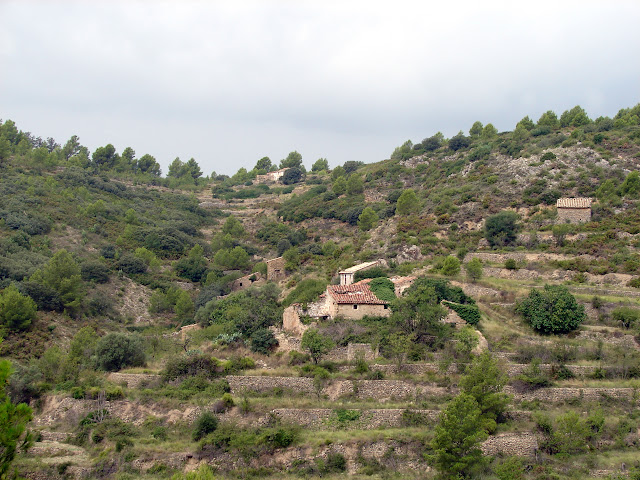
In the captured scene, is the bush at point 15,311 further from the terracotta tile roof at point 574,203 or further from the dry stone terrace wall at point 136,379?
the terracotta tile roof at point 574,203

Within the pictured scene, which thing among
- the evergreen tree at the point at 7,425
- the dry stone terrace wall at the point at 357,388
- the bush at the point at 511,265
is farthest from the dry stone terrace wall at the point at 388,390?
the bush at the point at 511,265

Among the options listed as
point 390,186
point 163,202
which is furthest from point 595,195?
point 163,202

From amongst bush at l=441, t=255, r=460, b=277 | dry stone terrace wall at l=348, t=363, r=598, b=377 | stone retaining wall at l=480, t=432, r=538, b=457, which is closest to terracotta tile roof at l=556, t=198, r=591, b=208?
bush at l=441, t=255, r=460, b=277

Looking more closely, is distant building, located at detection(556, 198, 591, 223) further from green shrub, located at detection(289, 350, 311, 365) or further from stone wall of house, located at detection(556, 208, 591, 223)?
green shrub, located at detection(289, 350, 311, 365)

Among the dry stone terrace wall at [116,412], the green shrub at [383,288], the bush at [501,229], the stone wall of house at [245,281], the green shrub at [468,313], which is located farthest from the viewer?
the stone wall of house at [245,281]

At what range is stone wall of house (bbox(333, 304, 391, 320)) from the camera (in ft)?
109

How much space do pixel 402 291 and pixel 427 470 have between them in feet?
46.1

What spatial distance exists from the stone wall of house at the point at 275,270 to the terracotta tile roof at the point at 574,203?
23.8m

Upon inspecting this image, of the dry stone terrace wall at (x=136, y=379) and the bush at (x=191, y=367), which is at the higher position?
the bush at (x=191, y=367)

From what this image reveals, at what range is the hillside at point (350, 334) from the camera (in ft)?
75.4

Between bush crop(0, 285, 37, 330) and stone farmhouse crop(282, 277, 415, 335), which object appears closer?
stone farmhouse crop(282, 277, 415, 335)

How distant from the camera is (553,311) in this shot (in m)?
30.7

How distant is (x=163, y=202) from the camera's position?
8806cm

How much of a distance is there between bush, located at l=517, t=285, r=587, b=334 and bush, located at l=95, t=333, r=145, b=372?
2138cm
